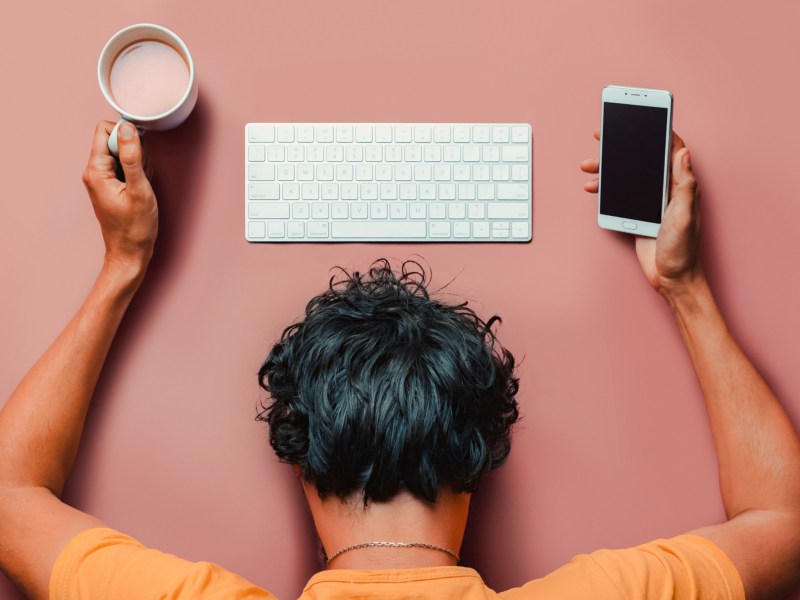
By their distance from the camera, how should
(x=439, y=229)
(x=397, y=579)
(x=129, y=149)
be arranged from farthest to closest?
(x=439, y=229) < (x=129, y=149) < (x=397, y=579)

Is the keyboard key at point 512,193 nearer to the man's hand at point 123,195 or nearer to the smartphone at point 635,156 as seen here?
the smartphone at point 635,156

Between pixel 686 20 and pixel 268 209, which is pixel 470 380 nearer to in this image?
pixel 268 209

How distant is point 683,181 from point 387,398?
495 mm

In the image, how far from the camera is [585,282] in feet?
3.58

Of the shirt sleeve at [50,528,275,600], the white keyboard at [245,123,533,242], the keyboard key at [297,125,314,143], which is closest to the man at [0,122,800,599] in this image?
the shirt sleeve at [50,528,275,600]

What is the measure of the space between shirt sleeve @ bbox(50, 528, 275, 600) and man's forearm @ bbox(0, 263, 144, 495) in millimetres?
131

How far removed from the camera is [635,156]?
3.34 ft

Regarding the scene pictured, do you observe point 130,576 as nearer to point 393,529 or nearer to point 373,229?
point 393,529

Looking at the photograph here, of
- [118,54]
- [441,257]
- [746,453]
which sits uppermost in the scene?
[118,54]

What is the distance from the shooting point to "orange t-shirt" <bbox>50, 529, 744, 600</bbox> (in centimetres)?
79

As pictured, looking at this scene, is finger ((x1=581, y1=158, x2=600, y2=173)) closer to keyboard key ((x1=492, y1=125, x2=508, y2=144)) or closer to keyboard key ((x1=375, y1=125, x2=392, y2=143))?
keyboard key ((x1=492, y1=125, x2=508, y2=144))

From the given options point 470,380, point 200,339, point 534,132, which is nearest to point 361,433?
point 470,380

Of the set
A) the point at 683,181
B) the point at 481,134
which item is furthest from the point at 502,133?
the point at 683,181

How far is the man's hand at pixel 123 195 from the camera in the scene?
38.4 inches
